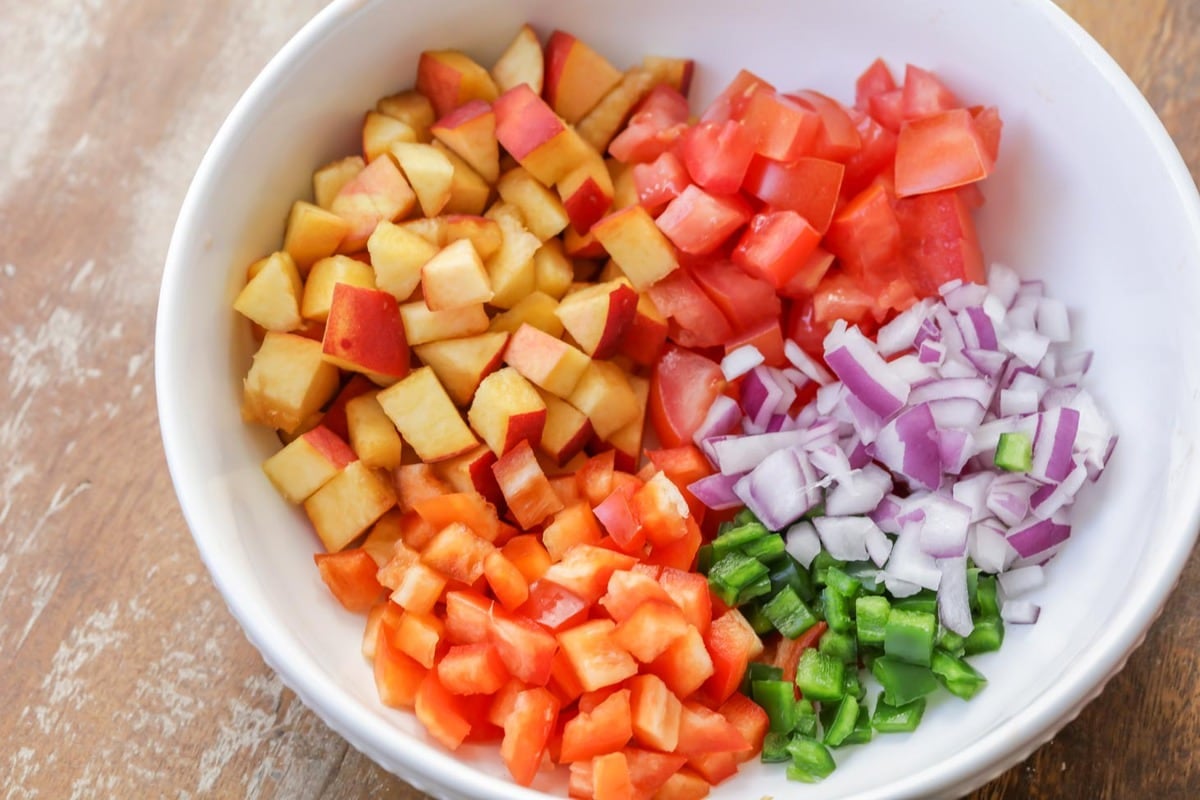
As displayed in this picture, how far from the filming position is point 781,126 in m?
1.57

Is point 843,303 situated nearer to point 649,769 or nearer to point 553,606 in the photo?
point 553,606

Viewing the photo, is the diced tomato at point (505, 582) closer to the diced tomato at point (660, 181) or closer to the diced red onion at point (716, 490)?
the diced red onion at point (716, 490)

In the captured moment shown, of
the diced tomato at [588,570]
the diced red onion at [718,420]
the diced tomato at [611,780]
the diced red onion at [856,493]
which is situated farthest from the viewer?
the diced red onion at [718,420]

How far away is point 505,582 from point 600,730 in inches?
8.6

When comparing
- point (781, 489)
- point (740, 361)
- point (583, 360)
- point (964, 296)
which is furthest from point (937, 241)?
point (583, 360)

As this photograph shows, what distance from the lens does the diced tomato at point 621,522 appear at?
1.46 m

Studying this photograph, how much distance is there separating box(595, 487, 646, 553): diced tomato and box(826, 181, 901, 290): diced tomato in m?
0.49

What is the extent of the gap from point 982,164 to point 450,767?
3.42 ft

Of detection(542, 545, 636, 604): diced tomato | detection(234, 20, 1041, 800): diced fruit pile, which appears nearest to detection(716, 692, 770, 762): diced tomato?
detection(234, 20, 1041, 800): diced fruit pile

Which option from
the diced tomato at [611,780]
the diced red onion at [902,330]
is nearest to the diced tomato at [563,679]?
the diced tomato at [611,780]

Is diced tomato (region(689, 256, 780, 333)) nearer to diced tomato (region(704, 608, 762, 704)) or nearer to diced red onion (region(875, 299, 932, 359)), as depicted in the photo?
diced red onion (region(875, 299, 932, 359))

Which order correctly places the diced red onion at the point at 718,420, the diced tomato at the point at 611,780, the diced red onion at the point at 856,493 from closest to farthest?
1. the diced tomato at the point at 611,780
2. the diced red onion at the point at 856,493
3. the diced red onion at the point at 718,420

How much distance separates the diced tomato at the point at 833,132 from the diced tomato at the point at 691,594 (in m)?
0.63

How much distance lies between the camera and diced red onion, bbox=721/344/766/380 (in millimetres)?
1607
